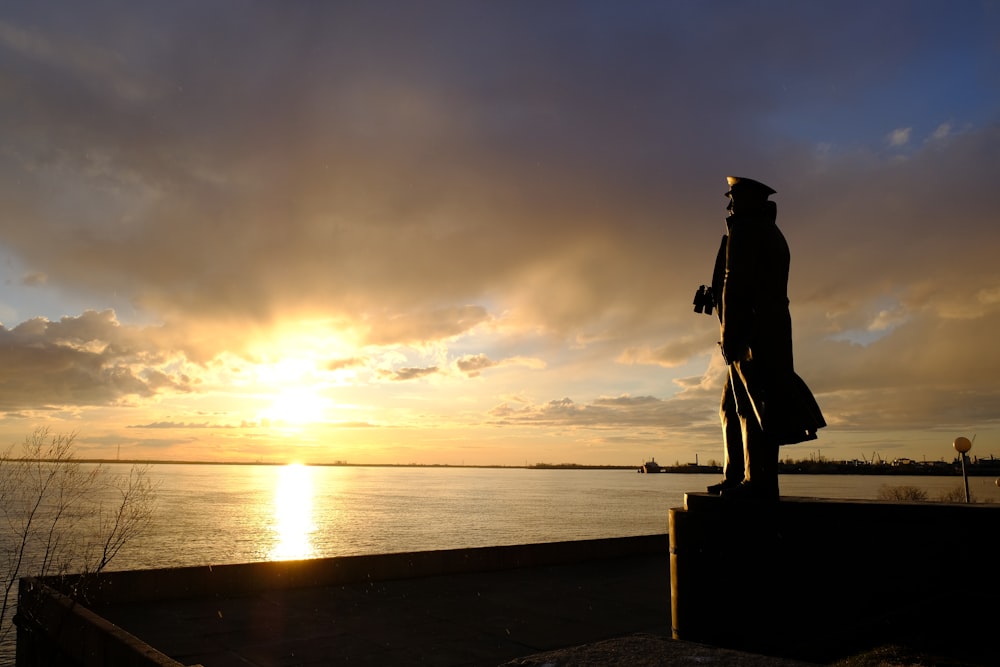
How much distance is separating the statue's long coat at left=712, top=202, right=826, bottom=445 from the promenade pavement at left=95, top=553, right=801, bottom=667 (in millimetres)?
3027

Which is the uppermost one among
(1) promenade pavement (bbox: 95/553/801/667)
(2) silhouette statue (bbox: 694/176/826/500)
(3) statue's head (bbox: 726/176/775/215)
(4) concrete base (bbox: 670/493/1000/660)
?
(3) statue's head (bbox: 726/176/775/215)

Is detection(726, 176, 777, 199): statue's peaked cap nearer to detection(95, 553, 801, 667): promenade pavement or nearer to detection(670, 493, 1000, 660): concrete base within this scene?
detection(670, 493, 1000, 660): concrete base

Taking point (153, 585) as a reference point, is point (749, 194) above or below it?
above

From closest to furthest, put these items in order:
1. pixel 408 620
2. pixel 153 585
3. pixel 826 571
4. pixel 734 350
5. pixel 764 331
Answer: pixel 826 571
pixel 764 331
pixel 734 350
pixel 408 620
pixel 153 585

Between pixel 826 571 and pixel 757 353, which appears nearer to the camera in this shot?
pixel 826 571

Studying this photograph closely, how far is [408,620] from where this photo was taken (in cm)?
1009

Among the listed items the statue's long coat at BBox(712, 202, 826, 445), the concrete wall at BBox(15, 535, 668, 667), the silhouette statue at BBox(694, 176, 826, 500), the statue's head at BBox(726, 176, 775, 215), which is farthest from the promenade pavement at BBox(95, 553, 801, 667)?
the statue's head at BBox(726, 176, 775, 215)

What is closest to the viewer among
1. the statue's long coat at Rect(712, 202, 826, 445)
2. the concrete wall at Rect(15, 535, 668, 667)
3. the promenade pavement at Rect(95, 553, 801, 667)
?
the statue's long coat at Rect(712, 202, 826, 445)

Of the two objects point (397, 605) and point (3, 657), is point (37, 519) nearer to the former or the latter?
point (3, 657)

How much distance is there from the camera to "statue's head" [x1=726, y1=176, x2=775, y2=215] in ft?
23.6

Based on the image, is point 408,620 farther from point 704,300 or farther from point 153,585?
point 704,300

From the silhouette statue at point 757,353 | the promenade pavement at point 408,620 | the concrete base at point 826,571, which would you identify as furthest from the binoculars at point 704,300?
the promenade pavement at point 408,620

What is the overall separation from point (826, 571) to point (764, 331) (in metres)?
2.17

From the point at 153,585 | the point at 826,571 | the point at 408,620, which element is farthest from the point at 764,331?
the point at 153,585
